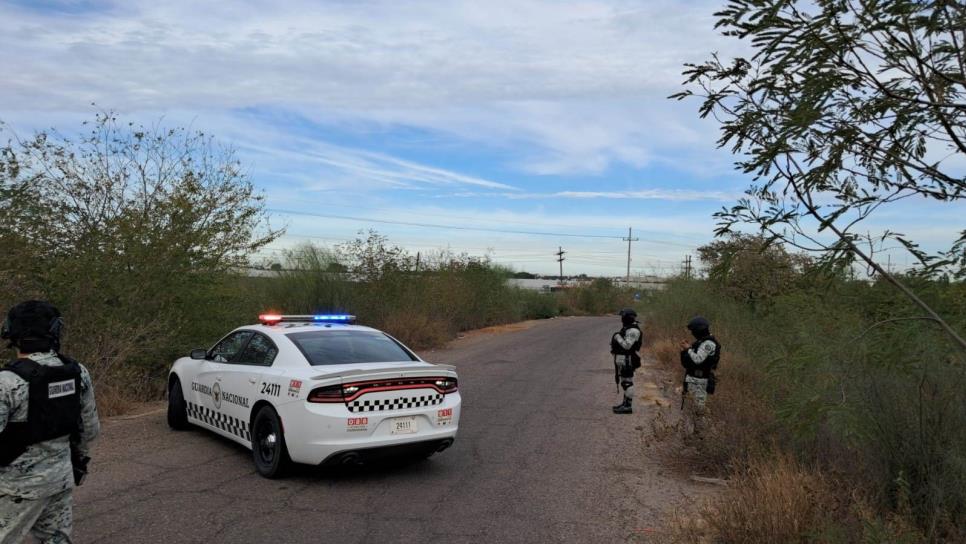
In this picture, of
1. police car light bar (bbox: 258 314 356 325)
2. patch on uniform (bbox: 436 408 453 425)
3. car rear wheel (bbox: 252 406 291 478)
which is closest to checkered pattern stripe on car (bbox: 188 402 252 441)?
car rear wheel (bbox: 252 406 291 478)

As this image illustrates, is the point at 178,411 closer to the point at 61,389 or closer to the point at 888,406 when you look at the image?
the point at 61,389

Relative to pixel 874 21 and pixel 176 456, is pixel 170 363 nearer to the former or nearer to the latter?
pixel 176 456

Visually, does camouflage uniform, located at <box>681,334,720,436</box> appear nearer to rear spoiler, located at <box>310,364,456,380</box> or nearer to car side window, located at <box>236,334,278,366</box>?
rear spoiler, located at <box>310,364,456,380</box>

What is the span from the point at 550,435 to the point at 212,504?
4521 mm

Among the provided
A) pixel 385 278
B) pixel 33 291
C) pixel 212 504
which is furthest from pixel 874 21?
pixel 385 278

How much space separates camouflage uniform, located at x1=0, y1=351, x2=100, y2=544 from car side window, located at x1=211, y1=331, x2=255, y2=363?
387 centimetres

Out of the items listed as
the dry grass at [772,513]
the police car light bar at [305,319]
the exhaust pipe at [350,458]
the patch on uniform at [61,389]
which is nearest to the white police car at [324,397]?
the exhaust pipe at [350,458]

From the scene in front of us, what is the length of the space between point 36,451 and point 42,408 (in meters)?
0.25

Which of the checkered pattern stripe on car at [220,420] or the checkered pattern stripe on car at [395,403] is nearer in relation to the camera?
the checkered pattern stripe on car at [395,403]

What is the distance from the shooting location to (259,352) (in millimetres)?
7543

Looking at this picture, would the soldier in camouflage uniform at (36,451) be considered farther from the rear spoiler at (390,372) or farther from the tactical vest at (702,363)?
the tactical vest at (702,363)

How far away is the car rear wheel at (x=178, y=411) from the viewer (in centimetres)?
879

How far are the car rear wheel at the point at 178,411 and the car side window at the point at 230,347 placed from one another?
0.91 metres

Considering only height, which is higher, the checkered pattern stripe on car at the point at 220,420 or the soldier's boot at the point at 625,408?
the checkered pattern stripe on car at the point at 220,420
